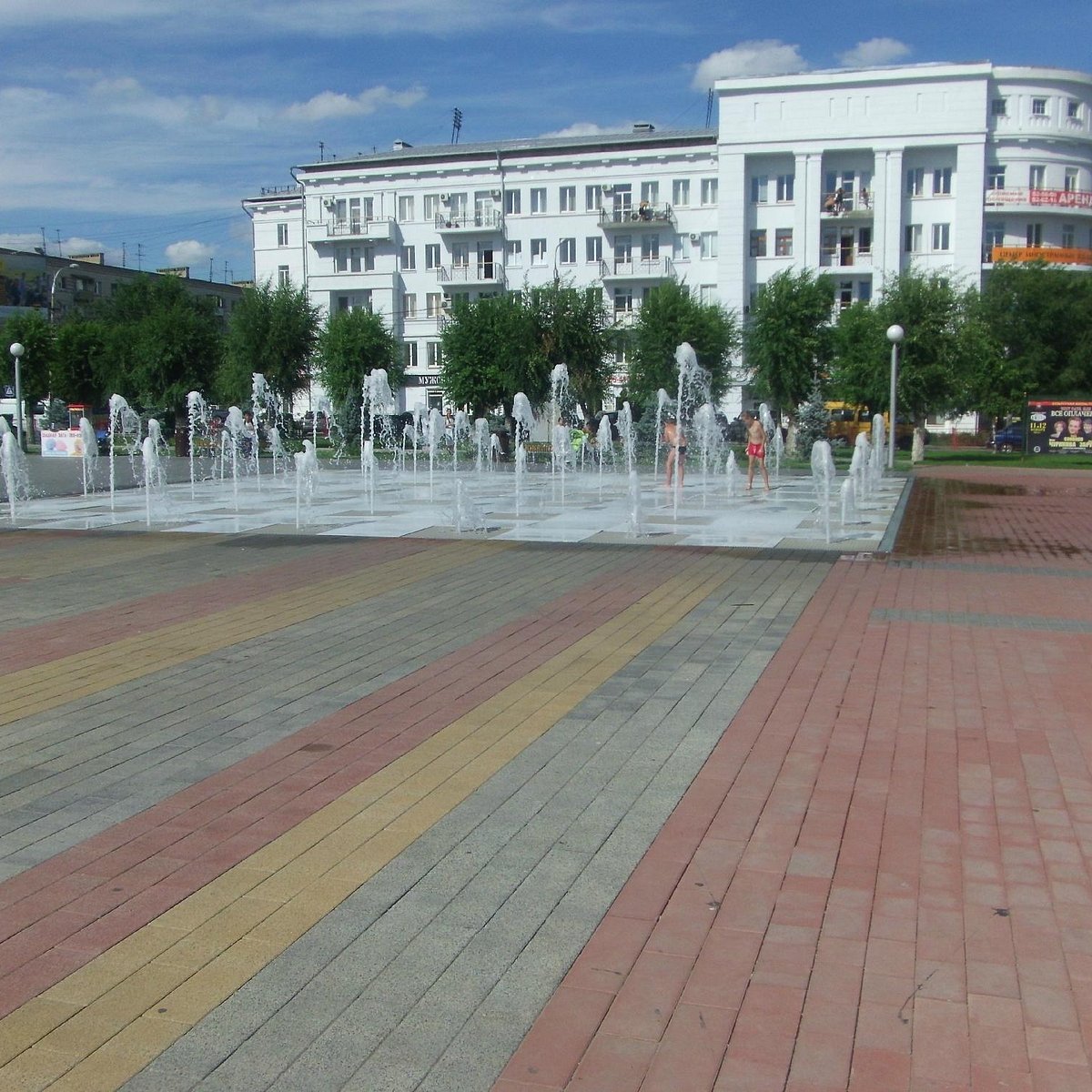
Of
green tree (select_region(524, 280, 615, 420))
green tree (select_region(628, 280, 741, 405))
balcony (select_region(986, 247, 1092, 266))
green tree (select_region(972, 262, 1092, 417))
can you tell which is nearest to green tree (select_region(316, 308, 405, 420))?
green tree (select_region(524, 280, 615, 420))

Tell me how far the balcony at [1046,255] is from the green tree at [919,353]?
1837 cm

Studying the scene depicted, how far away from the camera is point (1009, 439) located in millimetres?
45031

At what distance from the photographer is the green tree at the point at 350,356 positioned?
1823 inches

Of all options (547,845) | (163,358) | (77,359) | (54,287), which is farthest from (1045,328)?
(54,287)

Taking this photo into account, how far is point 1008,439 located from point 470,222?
97.3 ft

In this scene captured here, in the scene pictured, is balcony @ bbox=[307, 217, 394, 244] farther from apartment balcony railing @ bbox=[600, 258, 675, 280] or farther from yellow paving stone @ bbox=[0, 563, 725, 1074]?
yellow paving stone @ bbox=[0, 563, 725, 1074]

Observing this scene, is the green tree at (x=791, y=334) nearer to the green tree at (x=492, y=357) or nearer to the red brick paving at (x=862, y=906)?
the green tree at (x=492, y=357)

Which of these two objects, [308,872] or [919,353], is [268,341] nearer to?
[919,353]

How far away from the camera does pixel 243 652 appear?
7805mm

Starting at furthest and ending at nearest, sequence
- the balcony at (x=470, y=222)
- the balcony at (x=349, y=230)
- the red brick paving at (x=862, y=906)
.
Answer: the balcony at (x=349, y=230), the balcony at (x=470, y=222), the red brick paving at (x=862, y=906)

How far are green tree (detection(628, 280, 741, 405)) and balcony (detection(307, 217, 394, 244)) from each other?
24.1 metres

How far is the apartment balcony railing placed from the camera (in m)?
57.8

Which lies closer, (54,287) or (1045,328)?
(1045,328)

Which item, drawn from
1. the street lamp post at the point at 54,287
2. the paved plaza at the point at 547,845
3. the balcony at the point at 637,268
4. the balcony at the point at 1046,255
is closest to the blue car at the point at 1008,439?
the balcony at the point at 1046,255
